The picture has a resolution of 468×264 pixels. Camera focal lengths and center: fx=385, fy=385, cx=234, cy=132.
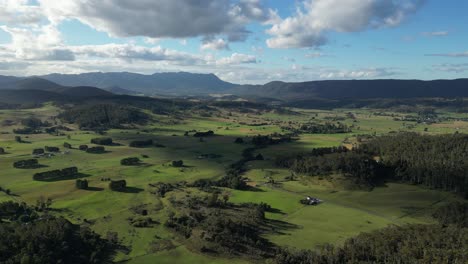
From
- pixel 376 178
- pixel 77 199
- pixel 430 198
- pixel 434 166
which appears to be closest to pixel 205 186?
pixel 77 199

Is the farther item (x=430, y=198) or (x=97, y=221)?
(x=430, y=198)

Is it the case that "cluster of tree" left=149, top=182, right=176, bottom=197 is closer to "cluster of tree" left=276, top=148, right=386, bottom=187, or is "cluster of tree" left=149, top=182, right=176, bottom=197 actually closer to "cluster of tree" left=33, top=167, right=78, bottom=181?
"cluster of tree" left=33, top=167, right=78, bottom=181

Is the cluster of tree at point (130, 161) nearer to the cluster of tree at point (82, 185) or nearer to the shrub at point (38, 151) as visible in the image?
the cluster of tree at point (82, 185)

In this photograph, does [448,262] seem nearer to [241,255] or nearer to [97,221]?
[241,255]

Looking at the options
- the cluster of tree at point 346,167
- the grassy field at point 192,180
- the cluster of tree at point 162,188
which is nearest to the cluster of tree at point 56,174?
the grassy field at point 192,180

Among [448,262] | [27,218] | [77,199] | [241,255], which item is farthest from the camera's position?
[77,199]

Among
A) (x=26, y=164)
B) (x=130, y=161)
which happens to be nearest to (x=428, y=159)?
(x=130, y=161)

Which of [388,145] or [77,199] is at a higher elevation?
[388,145]

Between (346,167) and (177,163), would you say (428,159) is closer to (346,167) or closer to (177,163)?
(346,167)

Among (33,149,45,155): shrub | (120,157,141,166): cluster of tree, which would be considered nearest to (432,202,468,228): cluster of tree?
(120,157,141,166): cluster of tree
